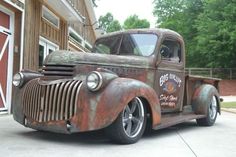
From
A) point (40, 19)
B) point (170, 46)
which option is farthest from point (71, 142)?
point (40, 19)

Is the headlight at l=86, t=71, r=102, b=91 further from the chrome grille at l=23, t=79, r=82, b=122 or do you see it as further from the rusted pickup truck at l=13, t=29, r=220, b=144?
the chrome grille at l=23, t=79, r=82, b=122

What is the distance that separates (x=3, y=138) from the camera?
7.33 meters

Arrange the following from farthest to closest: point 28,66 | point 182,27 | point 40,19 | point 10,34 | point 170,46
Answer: point 182,27 → point 40,19 → point 28,66 → point 10,34 → point 170,46

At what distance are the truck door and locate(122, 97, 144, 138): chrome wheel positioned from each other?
1168 mm

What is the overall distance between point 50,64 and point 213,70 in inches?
1446

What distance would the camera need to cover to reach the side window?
9008 mm

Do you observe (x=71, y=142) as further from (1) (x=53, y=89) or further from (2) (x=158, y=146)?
(2) (x=158, y=146)

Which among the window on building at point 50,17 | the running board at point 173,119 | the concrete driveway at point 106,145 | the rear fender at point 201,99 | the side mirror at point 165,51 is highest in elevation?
the window on building at point 50,17

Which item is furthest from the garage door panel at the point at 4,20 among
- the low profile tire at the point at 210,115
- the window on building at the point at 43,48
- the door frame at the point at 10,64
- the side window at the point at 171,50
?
the low profile tire at the point at 210,115

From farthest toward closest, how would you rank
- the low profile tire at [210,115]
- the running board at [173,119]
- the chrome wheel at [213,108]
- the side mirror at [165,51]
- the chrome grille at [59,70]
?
the chrome wheel at [213,108] < the low profile tire at [210,115] < the side mirror at [165,51] < the running board at [173,119] < the chrome grille at [59,70]

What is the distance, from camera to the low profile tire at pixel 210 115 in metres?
10.5

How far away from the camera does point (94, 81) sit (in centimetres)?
674

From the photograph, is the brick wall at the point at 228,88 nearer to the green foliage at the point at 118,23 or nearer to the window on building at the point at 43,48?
the window on building at the point at 43,48

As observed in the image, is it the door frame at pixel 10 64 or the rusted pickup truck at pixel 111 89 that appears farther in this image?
the door frame at pixel 10 64
